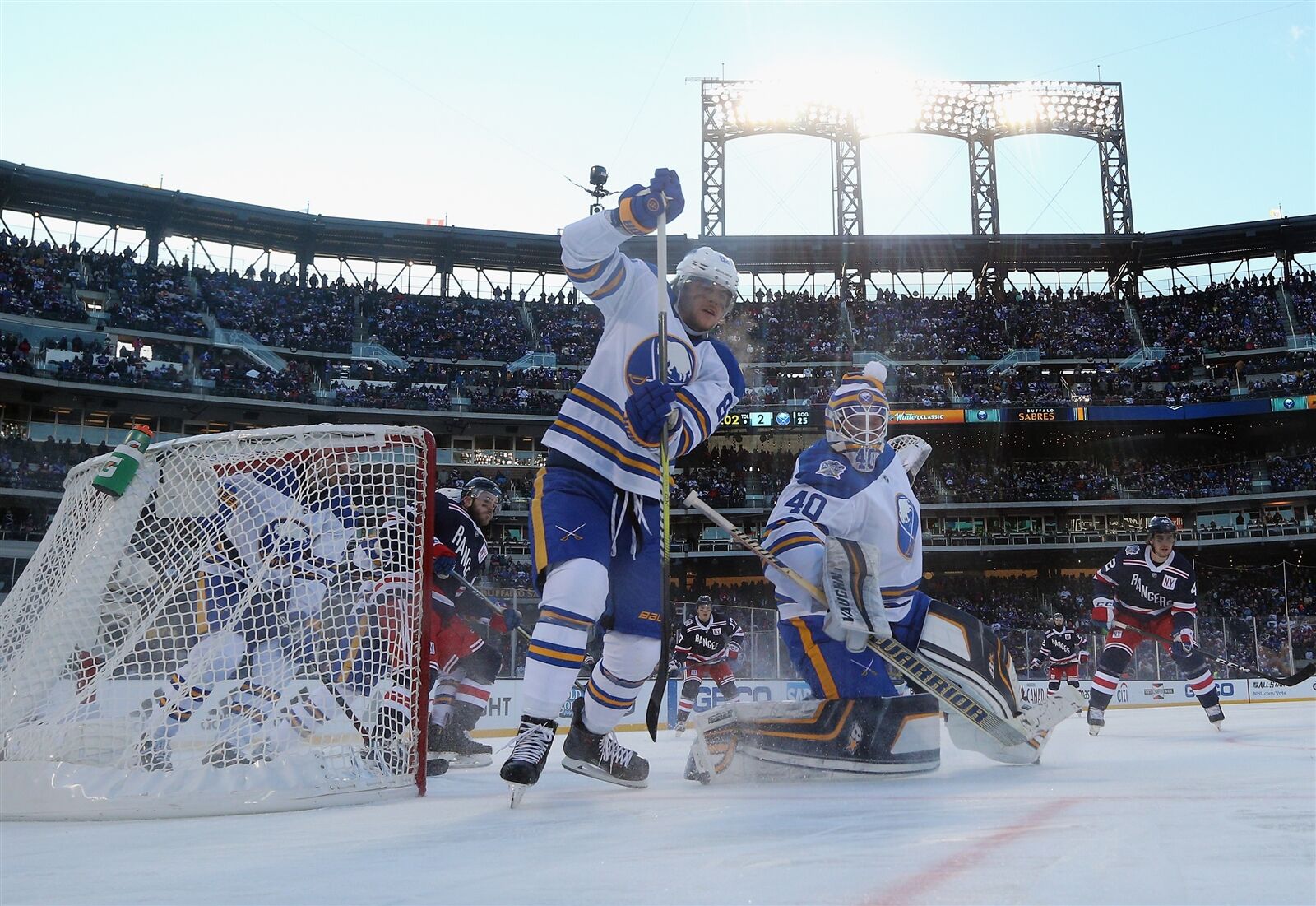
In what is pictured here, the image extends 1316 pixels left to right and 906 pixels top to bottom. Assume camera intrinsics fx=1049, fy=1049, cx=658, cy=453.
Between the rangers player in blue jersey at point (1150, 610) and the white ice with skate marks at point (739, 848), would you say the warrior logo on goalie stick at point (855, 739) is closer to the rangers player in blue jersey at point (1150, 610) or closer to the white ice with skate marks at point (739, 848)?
the white ice with skate marks at point (739, 848)

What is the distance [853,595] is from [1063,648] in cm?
965

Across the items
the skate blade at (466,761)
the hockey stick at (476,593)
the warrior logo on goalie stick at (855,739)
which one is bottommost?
the skate blade at (466,761)

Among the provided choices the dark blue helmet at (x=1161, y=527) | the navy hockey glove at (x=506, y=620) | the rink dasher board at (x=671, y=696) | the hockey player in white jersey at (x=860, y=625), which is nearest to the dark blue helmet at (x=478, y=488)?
the navy hockey glove at (x=506, y=620)

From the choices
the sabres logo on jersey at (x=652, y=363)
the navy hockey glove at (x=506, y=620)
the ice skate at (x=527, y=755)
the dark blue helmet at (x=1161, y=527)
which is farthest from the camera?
the dark blue helmet at (x=1161, y=527)

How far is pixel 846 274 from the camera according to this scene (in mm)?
32531

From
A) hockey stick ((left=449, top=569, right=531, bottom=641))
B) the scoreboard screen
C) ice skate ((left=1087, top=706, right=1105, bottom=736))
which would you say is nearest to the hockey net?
hockey stick ((left=449, top=569, right=531, bottom=641))

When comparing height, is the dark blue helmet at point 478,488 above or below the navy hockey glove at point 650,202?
below

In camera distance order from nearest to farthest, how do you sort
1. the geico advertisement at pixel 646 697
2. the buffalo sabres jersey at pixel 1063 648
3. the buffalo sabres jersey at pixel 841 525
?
1. the buffalo sabres jersey at pixel 841 525
2. the geico advertisement at pixel 646 697
3. the buffalo sabres jersey at pixel 1063 648

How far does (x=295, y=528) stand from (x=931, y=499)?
25.3 metres

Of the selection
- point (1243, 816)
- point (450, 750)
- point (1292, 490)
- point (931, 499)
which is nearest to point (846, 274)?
point (931, 499)

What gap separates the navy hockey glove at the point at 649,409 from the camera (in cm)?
342

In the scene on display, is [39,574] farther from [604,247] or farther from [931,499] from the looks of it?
[931,499]

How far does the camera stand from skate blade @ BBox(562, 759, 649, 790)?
A: 3.55m

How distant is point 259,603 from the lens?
356cm
